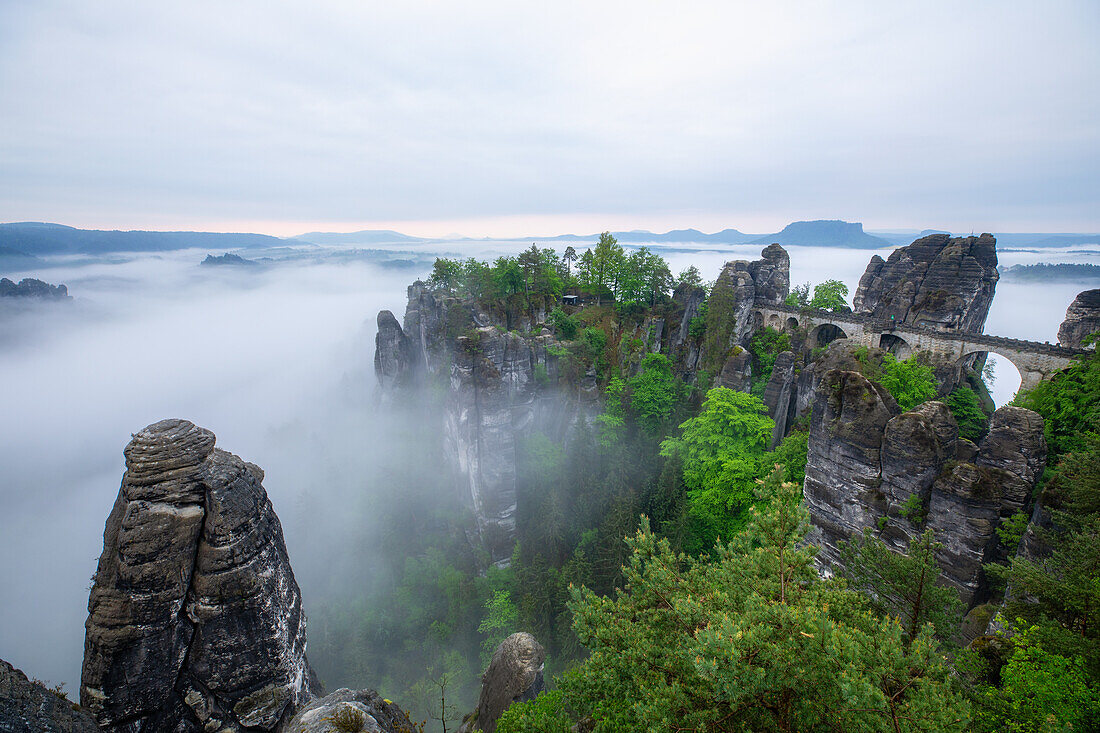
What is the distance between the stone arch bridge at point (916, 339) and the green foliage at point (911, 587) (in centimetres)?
3030

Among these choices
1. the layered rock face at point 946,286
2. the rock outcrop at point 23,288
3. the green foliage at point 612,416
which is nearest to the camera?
the green foliage at point 612,416

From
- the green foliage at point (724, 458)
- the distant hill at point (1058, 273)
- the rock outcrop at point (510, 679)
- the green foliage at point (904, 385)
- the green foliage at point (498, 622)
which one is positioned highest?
the distant hill at point (1058, 273)

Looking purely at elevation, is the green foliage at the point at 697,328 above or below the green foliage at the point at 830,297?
below

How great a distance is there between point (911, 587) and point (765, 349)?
3501 cm

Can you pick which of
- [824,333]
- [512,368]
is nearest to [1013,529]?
[512,368]

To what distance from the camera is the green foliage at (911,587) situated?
27.7ft

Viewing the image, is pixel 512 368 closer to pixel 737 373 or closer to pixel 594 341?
pixel 594 341

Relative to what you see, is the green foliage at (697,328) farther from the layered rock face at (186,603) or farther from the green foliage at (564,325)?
the layered rock face at (186,603)

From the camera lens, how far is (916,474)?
15.5 meters

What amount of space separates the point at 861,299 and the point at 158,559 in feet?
189

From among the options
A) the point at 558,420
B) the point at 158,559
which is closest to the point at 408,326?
the point at 558,420

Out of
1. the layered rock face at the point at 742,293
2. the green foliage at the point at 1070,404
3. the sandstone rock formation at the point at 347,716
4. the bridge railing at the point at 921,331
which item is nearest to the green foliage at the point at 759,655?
the sandstone rock formation at the point at 347,716

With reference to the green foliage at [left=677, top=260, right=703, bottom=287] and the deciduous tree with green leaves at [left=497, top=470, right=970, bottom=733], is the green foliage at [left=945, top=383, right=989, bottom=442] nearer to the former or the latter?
the green foliage at [left=677, top=260, right=703, bottom=287]

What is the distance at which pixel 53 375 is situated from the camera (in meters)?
195
